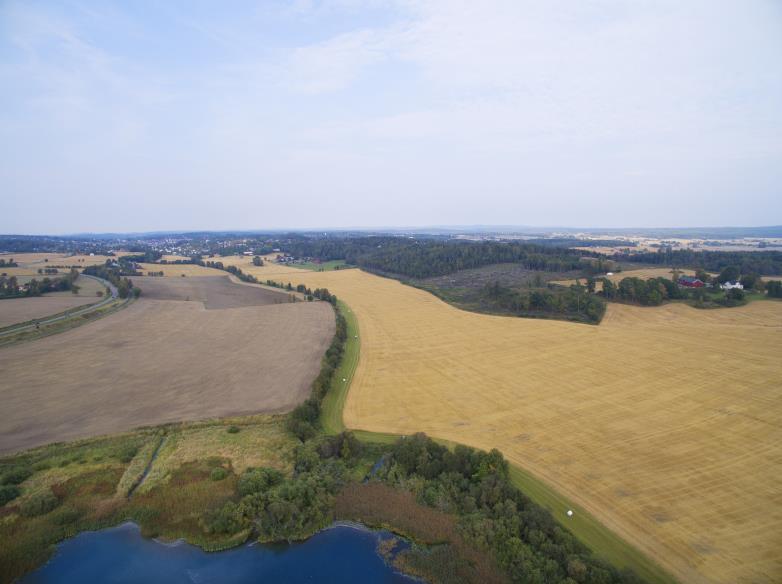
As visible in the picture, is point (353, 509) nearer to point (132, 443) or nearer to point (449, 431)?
point (449, 431)

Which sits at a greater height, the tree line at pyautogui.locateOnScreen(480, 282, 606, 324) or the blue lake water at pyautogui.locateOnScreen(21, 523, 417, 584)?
the tree line at pyautogui.locateOnScreen(480, 282, 606, 324)

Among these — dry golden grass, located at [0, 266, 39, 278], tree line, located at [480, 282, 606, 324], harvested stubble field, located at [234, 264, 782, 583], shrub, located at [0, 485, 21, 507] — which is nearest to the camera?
harvested stubble field, located at [234, 264, 782, 583]

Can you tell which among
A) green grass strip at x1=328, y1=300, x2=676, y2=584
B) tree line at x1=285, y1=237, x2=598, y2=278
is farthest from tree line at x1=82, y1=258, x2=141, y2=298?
green grass strip at x1=328, y1=300, x2=676, y2=584

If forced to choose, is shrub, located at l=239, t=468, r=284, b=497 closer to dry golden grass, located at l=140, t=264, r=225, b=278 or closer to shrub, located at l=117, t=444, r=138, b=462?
shrub, located at l=117, t=444, r=138, b=462

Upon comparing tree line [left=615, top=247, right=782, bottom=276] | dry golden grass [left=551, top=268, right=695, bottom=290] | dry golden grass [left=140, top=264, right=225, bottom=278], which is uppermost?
tree line [left=615, top=247, right=782, bottom=276]

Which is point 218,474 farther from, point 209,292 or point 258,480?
point 209,292

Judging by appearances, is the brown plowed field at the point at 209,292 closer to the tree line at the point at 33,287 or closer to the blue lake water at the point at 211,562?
the tree line at the point at 33,287

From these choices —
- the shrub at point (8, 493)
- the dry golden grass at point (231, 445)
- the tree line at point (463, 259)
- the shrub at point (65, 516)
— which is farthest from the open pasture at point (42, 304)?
the tree line at point (463, 259)
